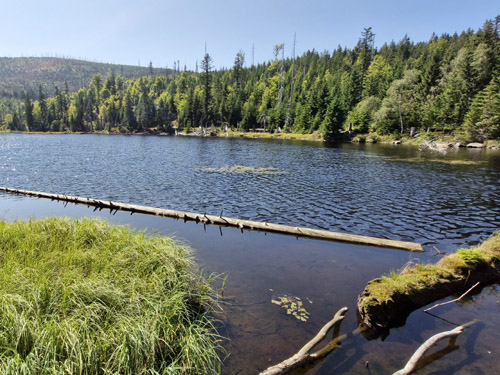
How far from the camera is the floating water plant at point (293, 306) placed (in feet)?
31.1

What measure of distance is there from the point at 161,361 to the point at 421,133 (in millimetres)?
99316

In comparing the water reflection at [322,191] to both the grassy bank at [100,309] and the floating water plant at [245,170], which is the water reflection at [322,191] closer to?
the floating water plant at [245,170]

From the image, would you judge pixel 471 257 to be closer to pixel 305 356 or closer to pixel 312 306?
pixel 312 306

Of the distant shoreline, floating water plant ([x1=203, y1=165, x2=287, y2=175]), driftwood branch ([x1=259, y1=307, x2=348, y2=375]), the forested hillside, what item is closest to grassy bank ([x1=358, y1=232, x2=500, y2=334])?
driftwood branch ([x1=259, y1=307, x2=348, y2=375])

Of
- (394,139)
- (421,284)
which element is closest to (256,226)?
(421,284)

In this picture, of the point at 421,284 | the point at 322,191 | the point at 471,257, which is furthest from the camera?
the point at 322,191

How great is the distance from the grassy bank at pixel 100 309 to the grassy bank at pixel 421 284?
5.04m

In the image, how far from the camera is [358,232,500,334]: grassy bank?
899 cm

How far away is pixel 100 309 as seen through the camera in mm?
7195

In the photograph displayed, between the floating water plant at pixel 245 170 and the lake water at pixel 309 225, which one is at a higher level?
the floating water plant at pixel 245 170

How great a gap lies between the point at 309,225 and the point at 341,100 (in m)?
106

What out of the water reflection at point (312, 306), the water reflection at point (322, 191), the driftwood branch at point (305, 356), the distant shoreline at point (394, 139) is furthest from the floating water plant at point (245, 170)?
the distant shoreline at point (394, 139)

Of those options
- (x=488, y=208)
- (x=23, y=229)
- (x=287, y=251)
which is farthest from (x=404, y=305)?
→ (x=488, y=208)

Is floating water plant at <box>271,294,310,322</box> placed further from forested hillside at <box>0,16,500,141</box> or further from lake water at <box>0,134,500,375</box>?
forested hillside at <box>0,16,500,141</box>
